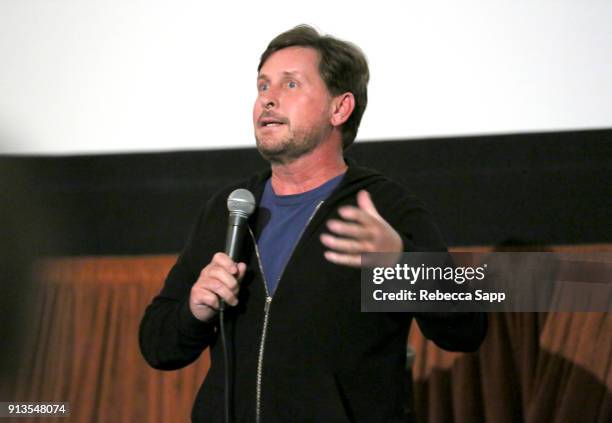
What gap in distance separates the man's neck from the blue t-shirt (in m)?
0.02

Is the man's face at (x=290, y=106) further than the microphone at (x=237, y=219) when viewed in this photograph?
Yes

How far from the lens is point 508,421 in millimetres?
2254

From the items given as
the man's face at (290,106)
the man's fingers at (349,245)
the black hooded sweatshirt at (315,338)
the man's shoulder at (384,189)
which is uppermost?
the man's face at (290,106)

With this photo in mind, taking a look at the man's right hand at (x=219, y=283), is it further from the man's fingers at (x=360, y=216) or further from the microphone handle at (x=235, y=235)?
the man's fingers at (x=360, y=216)

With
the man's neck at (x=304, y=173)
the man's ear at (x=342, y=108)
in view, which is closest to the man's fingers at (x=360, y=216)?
the man's neck at (x=304, y=173)

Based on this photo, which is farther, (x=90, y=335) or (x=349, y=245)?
(x=90, y=335)

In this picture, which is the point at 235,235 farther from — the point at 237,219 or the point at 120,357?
the point at 120,357

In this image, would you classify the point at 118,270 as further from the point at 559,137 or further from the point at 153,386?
the point at 559,137

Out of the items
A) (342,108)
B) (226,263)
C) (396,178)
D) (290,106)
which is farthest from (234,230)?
(396,178)

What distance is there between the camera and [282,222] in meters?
1.61

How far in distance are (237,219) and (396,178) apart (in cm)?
99

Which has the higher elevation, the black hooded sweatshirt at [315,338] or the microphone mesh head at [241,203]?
the microphone mesh head at [241,203]

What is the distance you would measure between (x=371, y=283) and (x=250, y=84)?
3.68 ft

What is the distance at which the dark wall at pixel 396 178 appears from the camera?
7.27ft
